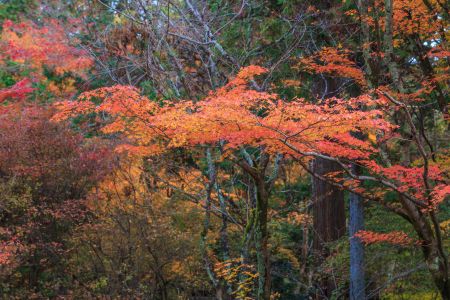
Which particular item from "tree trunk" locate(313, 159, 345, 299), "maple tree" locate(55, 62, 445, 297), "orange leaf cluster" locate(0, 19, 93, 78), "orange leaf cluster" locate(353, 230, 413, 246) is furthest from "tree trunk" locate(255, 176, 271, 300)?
"orange leaf cluster" locate(0, 19, 93, 78)

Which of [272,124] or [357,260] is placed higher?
[272,124]

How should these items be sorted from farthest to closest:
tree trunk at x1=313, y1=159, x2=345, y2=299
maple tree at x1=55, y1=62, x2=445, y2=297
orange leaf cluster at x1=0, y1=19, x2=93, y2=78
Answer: orange leaf cluster at x1=0, y1=19, x2=93, y2=78, tree trunk at x1=313, y1=159, x2=345, y2=299, maple tree at x1=55, y1=62, x2=445, y2=297

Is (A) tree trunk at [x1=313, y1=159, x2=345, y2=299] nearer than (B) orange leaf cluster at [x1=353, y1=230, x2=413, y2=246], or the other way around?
(B) orange leaf cluster at [x1=353, y1=230, x2=413, y2=246]

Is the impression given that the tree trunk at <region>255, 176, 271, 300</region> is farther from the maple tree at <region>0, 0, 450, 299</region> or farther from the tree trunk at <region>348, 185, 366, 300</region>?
the tree trunk at <region>348, 185, 366, 300</region>

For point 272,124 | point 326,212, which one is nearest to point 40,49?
point 326,212

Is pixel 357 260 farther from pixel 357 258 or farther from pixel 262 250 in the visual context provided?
pixel 262 250

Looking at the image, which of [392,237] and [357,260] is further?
[357,260]

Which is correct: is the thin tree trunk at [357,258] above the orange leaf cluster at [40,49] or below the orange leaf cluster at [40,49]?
below

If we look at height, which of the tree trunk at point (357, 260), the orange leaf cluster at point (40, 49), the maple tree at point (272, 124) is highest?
the orange leaf cluster at point (40, 49)

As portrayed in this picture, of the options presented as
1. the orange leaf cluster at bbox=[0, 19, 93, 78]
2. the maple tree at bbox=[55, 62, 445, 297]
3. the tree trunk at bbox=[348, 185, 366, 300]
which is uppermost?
the orange leaf cluster at bbox=[0, 19, 93, 78]

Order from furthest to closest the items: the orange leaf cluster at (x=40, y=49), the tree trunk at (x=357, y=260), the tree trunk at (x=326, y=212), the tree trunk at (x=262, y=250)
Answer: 1. the orange leaf cluster at (x=40, y=49)
2. the tree trunk at (x=326, y=212)
3. the tree trunk at (x=357, y=260)
4. the tree trunk at (x=262, y=250)

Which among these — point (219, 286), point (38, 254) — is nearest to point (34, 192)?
point (38, 254)

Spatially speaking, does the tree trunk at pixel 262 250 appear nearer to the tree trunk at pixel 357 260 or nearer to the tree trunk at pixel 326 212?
the tree trunk at pixel 357 260

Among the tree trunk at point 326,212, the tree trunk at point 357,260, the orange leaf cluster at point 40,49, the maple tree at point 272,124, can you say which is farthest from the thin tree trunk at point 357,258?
the orange leaf cluster at point 40,49
